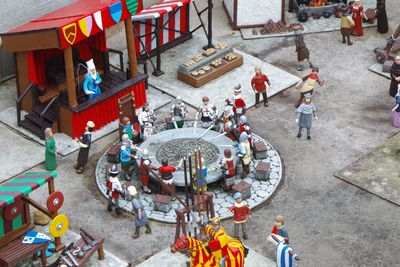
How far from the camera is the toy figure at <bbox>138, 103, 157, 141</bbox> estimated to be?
27.1m

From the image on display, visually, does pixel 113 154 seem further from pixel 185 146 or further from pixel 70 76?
pixel 70 76

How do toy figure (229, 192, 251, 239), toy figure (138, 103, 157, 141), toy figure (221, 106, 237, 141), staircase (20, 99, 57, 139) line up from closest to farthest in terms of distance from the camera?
toy figure (229, 192, 251, 239), toy figure (221, 106, 237, 141), toy figure (138, 103, 157, 141), staircase (20, 99, 57, 139)

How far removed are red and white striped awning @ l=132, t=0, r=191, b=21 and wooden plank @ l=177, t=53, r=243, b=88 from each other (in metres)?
2.03

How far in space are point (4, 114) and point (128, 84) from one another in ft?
12.8

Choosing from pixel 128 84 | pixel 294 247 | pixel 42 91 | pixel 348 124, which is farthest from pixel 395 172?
pixel 42 91

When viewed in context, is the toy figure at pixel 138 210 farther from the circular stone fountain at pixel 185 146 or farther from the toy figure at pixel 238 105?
the toy figure at pixel 238 105

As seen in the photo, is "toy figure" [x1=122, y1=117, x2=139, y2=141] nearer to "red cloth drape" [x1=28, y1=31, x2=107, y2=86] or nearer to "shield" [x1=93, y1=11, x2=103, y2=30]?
"shield" [x1=93, y1=11, x2=103, y2=30]

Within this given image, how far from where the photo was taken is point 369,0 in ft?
119

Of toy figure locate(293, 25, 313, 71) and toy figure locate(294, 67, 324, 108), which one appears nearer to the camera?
toy figure locate(294, 67, 324, 108)

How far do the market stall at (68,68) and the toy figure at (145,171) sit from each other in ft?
10.6

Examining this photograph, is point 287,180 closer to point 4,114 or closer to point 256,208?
point 256,208

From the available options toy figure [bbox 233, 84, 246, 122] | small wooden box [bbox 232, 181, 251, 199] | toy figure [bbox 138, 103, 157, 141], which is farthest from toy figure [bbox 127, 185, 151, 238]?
toy figure [bbox 233, 84, 246, 122]

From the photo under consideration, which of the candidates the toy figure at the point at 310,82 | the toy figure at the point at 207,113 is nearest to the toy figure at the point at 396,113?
the toy figure at the point at 310,82

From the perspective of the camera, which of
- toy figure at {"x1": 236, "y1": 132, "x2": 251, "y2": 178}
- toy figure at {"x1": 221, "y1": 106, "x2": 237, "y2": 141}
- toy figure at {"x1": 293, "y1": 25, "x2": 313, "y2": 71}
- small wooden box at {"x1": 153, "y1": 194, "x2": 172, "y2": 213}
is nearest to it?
small wooden box at {"x1": 153, "y1": 194, "x2": 172, "y2": 213}
